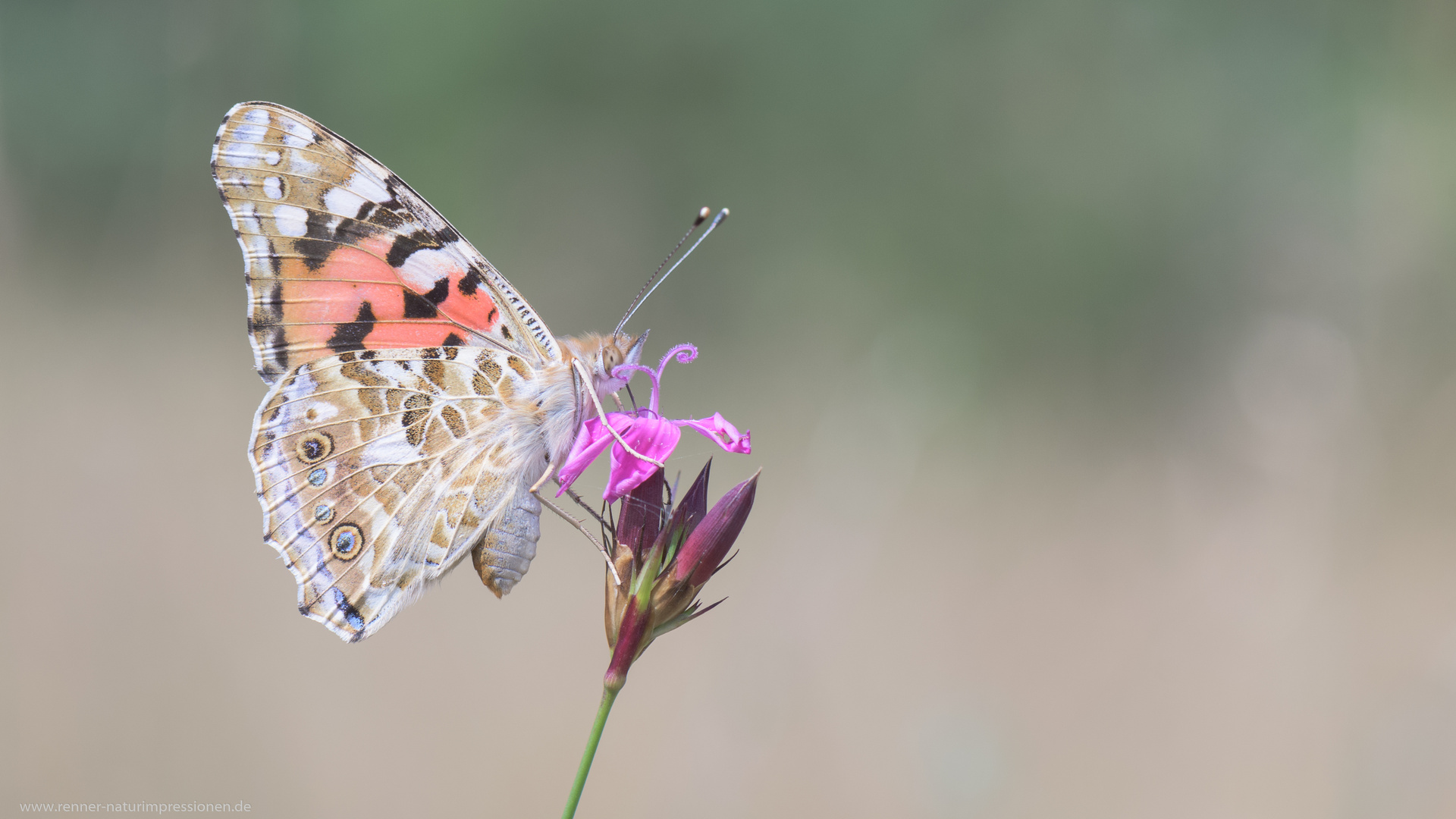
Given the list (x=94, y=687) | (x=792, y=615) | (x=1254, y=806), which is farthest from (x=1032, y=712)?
(x=94, y=687)

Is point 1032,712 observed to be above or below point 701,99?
below

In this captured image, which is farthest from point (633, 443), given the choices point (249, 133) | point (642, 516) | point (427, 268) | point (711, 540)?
point (249, 133)

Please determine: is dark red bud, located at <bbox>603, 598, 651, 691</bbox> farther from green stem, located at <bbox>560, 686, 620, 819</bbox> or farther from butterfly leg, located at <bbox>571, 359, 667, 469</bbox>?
butterfly leg, located at <bbox>571, 359, 667, 469</bbox>

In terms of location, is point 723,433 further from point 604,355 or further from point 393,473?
point 393,473

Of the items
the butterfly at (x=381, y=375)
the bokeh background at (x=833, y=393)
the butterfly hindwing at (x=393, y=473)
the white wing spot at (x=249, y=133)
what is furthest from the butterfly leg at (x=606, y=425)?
the bokeh background at (x=833, y=393)

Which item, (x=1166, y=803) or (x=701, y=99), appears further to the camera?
(x=701, y=99)

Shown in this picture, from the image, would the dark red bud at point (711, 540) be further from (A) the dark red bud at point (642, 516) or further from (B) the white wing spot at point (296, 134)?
(B) the white wing spot at point (296, 134)

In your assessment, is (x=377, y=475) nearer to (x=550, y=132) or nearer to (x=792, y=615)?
(x=792, y=615)
